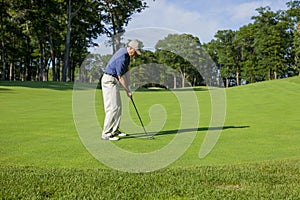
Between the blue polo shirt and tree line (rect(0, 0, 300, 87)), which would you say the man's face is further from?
tree line (rect(0, 0, 300, 87))

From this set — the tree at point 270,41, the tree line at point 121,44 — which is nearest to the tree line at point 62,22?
the tree line at point 121,44

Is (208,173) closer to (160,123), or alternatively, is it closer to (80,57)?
(160,123)

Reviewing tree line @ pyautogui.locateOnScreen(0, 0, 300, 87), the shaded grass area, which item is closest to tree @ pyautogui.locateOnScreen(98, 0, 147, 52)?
tree line @ pyautogui.locateOnScreen(0, 0, 300, 87)

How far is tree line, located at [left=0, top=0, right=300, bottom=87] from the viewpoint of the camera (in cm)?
3722

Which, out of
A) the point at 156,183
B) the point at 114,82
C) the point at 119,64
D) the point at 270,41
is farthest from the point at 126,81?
the point at 270,41

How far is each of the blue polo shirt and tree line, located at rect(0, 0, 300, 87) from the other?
13.0 m

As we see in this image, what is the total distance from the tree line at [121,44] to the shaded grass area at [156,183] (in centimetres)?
1591

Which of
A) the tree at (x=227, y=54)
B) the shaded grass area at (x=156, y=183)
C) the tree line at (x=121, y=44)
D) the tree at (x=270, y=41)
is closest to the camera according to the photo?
the shaded grass area at (x=156, y=183)

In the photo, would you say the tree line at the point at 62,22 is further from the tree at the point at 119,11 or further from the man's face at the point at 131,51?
the man's face at the point at 131,51

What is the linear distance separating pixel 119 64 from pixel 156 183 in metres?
3.71

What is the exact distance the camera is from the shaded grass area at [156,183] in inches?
154

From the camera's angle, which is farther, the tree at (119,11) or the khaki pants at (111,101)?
the tree at (119,11)

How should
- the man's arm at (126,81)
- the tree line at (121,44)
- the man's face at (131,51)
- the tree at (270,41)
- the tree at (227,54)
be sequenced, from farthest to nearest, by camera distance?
1. the tree at (227,54)
2. the tree at (270,41)
3. the tree line at (121,44)
4. the man's face at (131,51)
5. the man's arm at (126,81)

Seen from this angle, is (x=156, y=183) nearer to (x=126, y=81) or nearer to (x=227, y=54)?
(x=126, y=81)
